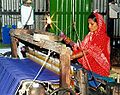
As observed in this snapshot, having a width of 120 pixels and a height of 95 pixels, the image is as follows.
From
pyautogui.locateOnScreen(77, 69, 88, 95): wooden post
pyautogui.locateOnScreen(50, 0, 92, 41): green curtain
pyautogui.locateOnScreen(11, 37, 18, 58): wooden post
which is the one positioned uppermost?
pyautogui.locateOnScreen(50, 0, 92, 41): green curtain

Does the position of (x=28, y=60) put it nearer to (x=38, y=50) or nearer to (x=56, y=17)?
(x=38, y=50)

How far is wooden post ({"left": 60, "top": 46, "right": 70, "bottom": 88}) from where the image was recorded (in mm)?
3516

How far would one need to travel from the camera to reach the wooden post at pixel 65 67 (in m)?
3.52

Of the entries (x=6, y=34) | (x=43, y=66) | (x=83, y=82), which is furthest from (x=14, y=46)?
(x=6, y=34)

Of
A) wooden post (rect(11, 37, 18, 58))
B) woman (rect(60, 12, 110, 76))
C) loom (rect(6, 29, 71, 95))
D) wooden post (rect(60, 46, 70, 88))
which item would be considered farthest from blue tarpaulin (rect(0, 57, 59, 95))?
wooden post (rect(11, 37, 18, 58))

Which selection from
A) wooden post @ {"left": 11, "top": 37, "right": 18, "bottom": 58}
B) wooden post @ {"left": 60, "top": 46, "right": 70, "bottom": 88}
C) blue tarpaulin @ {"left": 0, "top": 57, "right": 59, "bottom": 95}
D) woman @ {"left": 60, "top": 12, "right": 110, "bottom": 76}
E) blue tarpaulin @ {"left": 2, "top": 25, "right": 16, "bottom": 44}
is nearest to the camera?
wooden post @ {"left": 60, "top": 46, "right": 70, "bottom": 88}

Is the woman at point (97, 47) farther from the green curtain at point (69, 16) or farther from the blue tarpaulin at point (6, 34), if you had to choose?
the blue tarpaulin at point (6, 34)

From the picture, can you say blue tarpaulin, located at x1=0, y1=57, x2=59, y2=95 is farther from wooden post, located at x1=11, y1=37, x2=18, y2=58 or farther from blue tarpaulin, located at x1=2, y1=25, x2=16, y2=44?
blue tarpaulin, located at x1=2, y1=25, x2=16, y2=44

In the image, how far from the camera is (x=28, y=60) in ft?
17.7

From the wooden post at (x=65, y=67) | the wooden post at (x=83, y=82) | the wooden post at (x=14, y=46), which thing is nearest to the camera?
the wooden post at (x=65, y=67)


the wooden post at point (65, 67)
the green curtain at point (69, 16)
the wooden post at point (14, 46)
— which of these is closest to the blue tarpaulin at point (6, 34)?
the green curtain at point (69, 16)

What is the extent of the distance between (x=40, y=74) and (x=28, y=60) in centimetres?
134

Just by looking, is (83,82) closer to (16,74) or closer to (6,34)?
(16,74)

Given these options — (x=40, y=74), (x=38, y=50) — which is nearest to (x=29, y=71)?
(x=40, y=74)
